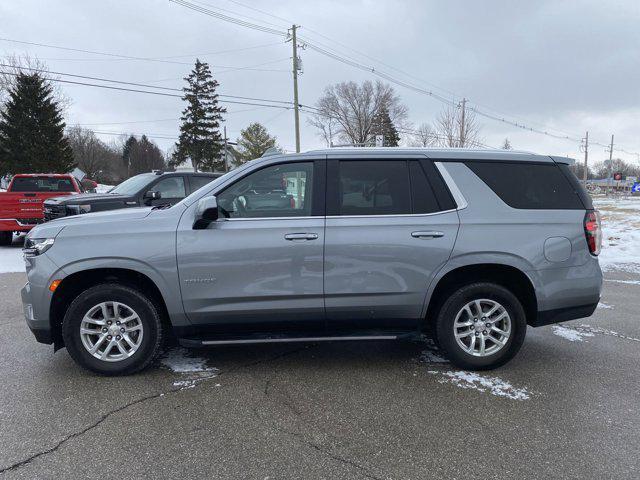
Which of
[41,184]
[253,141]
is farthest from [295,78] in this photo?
[253,141]

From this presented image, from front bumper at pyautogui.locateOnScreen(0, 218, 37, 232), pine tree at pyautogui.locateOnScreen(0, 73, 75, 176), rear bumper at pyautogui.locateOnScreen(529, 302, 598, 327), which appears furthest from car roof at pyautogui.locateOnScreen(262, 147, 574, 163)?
pine tree at pyautogui.locateOnScreen(0, 73, 75, 176)

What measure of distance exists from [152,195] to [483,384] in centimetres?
739

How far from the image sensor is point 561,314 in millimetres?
3957

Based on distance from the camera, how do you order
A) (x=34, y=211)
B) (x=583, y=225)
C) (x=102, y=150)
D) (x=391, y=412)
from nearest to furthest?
(x=391, y=412) < (x=583, y=225) < (x=34, y=211) < (x=102, y=150)

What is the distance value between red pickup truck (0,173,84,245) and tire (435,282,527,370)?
11.2m

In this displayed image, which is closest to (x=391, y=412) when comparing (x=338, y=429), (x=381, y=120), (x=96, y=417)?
(x=338, y=429)

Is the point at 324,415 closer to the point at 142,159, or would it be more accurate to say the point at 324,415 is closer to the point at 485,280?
the point at 485,280

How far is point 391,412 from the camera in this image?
3.27 meters

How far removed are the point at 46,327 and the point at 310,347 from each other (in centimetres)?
233

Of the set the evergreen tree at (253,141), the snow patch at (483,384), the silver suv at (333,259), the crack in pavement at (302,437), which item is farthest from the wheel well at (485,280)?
the evergreen tree at (253,141)

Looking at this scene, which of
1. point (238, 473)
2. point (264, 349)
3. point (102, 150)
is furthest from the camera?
point (102, 150)

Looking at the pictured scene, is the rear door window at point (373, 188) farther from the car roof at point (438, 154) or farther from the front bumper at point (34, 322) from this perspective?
the front bumper at point (34, 322)

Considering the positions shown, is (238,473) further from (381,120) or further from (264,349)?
(381,120)

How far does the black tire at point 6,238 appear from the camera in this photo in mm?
11748
